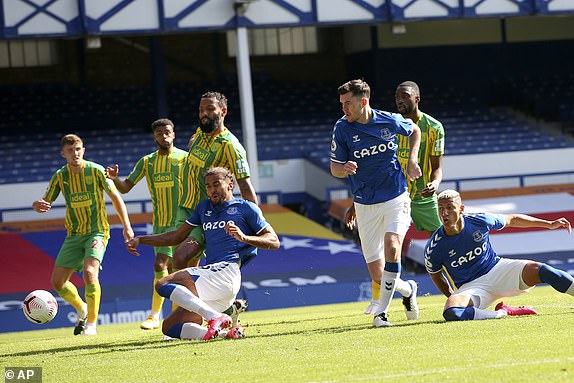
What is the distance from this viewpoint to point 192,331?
9.80 meters

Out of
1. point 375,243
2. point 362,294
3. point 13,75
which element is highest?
point 13,75

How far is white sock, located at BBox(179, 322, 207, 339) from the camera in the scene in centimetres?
974

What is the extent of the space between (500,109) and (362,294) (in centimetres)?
1744

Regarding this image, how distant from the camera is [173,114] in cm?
3350

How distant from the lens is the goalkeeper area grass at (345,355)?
717 centimetres

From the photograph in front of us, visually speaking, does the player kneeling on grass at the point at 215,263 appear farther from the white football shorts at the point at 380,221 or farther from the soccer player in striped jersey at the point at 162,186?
the soccer player in striped jersey at the point at 162,186

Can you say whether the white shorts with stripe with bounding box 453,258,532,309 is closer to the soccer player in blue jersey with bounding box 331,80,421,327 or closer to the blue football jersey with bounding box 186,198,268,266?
the soccer player in blue jersey with bounding box 331,80,421,327

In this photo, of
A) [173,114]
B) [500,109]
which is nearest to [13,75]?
[173,114]

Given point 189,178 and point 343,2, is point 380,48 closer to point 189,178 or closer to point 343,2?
point 343,2

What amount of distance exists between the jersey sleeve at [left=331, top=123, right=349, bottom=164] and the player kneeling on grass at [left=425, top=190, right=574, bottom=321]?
89cm

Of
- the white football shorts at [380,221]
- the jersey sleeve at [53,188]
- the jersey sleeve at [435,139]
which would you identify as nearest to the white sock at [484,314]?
the white football shorts at [380,221]

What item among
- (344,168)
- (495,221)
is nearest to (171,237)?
(344,168)

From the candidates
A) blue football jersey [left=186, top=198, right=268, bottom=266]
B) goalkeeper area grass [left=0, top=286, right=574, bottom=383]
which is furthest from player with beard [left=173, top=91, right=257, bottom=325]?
goalkeeper area grass [left=0, top=286, right=574, bottom=383]

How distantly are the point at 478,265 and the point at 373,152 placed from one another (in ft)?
4.44
